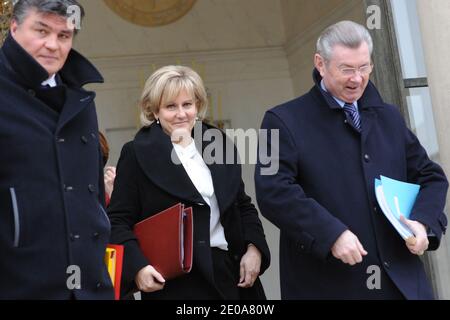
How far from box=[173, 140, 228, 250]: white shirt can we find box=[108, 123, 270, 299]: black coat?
29 mm

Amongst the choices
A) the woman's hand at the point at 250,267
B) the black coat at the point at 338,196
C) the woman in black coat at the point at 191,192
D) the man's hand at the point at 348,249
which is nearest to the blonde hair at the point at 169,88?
the woman in black coat at the point at 191,192

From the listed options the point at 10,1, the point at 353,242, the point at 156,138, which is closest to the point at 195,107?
the point at 156,138

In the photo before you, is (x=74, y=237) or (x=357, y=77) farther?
(x=357, y=77)

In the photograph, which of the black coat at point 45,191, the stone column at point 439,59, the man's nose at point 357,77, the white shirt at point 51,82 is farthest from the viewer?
the stone column at point 439,59

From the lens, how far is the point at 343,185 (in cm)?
399

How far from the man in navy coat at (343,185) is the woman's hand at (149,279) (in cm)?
50

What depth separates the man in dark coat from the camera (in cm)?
324

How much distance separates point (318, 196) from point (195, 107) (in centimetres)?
78

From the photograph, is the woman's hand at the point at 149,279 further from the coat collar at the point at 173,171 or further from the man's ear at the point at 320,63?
the man's ear at the point at 320,63

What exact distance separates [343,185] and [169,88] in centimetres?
93

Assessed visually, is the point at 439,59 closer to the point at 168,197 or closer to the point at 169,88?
the point at 169,88

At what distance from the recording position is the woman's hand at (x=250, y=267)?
171 inches

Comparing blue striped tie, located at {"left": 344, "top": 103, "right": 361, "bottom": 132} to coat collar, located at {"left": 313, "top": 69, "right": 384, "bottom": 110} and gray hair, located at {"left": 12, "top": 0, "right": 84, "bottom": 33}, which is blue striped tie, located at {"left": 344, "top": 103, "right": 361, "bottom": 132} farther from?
gray hair, located at {"left": 12, "top": 0, "right": 84, "bottom": 33}

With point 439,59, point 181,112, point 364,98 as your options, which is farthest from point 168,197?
point 439,59
